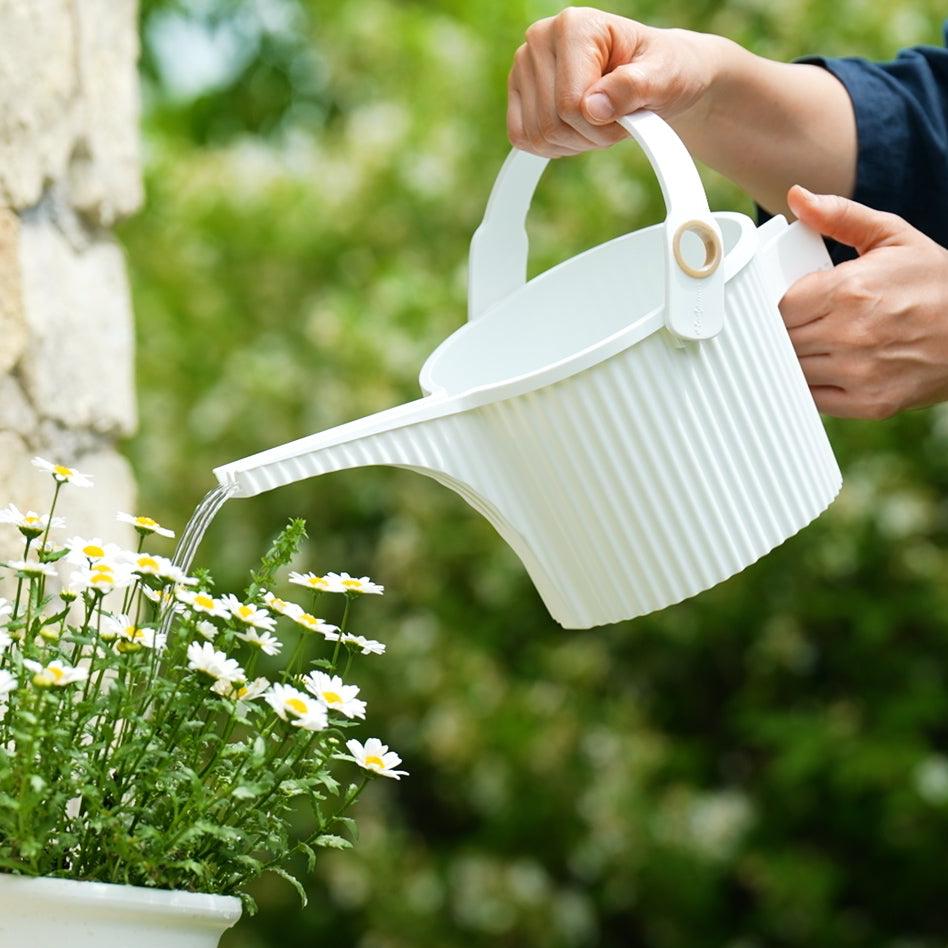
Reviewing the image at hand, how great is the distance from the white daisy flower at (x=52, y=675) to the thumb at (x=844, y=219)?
2.05ft

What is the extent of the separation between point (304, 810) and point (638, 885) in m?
0.77

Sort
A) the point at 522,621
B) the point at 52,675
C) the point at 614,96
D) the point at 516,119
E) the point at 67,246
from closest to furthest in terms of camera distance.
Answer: the point at 52,675 → the point at 614,96 → the point at 516,119 → the point at 67,246 → the point at 522,621

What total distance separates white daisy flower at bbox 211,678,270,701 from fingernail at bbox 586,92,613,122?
47 cm

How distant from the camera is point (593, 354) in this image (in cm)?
92

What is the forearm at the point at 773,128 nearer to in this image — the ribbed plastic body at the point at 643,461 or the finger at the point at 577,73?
the finger at the point at 577,73

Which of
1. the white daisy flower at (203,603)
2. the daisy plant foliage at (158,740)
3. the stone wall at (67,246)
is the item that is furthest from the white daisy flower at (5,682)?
the stone wall at (67,246)

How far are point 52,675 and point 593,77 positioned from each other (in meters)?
0.59

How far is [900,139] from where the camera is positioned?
131 centimetres

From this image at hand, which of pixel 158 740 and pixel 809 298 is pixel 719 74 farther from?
pixel 158 740

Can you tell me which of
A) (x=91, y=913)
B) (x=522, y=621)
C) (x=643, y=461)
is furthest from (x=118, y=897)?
(x=522, y=621)

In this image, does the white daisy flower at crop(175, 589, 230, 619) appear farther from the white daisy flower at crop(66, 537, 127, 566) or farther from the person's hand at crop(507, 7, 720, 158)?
the person's hand at crop(507, 7, 720, 158)

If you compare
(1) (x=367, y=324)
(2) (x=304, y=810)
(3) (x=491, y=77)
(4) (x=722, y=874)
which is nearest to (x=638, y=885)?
(4) (x=722, y=874)

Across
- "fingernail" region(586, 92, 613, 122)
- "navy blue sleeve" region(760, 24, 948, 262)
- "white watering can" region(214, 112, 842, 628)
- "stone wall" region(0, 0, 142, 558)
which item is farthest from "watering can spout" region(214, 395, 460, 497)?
"navy blue sleeve" region(760, 24, 948, 262)

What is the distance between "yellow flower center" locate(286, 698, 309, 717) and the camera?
0.79 m
